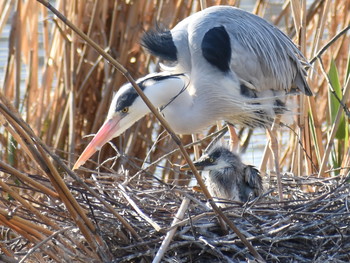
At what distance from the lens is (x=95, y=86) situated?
463 cm

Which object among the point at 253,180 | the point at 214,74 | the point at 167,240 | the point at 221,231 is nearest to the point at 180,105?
the point at 214,74

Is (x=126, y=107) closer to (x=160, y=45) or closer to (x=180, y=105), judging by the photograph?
(x=180, y=105)

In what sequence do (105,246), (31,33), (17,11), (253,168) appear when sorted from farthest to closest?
(31,33) < (17,11) < (253,168) < (105,246)

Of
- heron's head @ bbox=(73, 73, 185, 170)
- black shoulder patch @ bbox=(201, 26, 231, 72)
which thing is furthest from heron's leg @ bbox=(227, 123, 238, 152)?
heron's head @ bbox=(73, 73, 185, 170)

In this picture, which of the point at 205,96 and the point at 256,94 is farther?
the point at 256,94

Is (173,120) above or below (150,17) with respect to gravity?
below

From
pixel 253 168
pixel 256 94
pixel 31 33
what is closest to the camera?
pixel 253 168

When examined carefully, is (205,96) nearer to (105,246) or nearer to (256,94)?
(256,94)

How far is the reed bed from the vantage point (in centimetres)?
243

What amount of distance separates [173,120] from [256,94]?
0.52 m

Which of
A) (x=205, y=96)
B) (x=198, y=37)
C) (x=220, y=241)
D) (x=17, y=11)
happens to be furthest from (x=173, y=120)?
(x=17, y=11)

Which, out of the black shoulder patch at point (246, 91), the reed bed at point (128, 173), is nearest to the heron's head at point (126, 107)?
the reed bed at point (128, 173)

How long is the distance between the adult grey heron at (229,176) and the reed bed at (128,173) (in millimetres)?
87

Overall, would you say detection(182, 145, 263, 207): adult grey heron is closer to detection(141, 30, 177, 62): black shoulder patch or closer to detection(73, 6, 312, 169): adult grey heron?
detection(73, 6, 312, 169): adult grey heron
